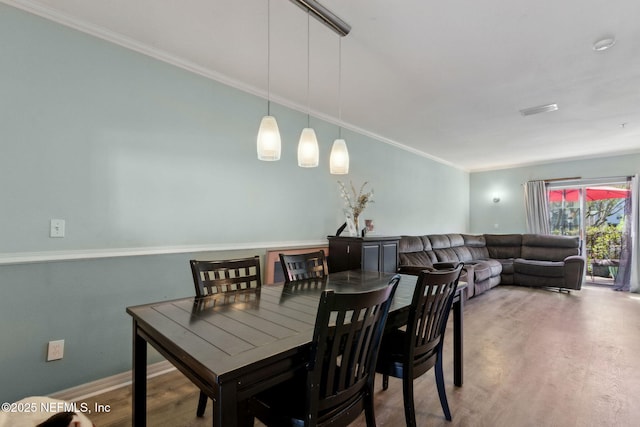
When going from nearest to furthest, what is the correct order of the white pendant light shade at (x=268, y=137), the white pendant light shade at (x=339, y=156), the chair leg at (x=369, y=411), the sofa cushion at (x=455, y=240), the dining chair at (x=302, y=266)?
the chair leg at (x=369, y=411) < the white pendant light shade at (x=268, y=137) < the white pendant light shade at (x=339, y=156) < the dining chair at (x=302, y=266) < the sofa cushion at (x=455, y=240)

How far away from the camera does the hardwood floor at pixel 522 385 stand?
188cm

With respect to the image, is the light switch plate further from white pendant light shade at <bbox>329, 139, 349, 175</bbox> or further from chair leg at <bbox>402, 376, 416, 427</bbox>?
chair leg at <bbox>402, 376, 416, 427</bbox>

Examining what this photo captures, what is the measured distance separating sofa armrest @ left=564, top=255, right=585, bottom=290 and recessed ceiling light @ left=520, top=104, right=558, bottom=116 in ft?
10.1

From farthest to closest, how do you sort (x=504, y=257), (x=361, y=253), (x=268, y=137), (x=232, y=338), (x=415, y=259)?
(x=504, y=257), (x=415, y=259), (x=361, y=253), (x=268, y=137), (x=232, y=338)

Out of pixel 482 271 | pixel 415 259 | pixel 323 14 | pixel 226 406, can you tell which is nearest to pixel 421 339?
pixel 226 406

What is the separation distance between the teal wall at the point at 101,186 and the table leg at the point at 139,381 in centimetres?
90

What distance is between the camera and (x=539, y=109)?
3.48m

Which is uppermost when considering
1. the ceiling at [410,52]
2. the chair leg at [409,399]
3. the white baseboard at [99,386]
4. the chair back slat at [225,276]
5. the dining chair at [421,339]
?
the ceiling at [410,52]

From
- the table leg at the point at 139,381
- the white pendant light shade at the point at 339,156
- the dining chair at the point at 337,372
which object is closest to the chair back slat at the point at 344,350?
the dining chair at the point at 337,372

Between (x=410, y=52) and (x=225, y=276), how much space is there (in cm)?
213

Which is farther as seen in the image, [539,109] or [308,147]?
[539,109]

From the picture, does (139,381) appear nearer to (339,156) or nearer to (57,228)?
(57,228)

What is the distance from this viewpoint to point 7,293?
1.83 metres

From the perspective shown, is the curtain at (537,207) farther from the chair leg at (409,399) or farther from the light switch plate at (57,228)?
the light switch plate at (57,228)
